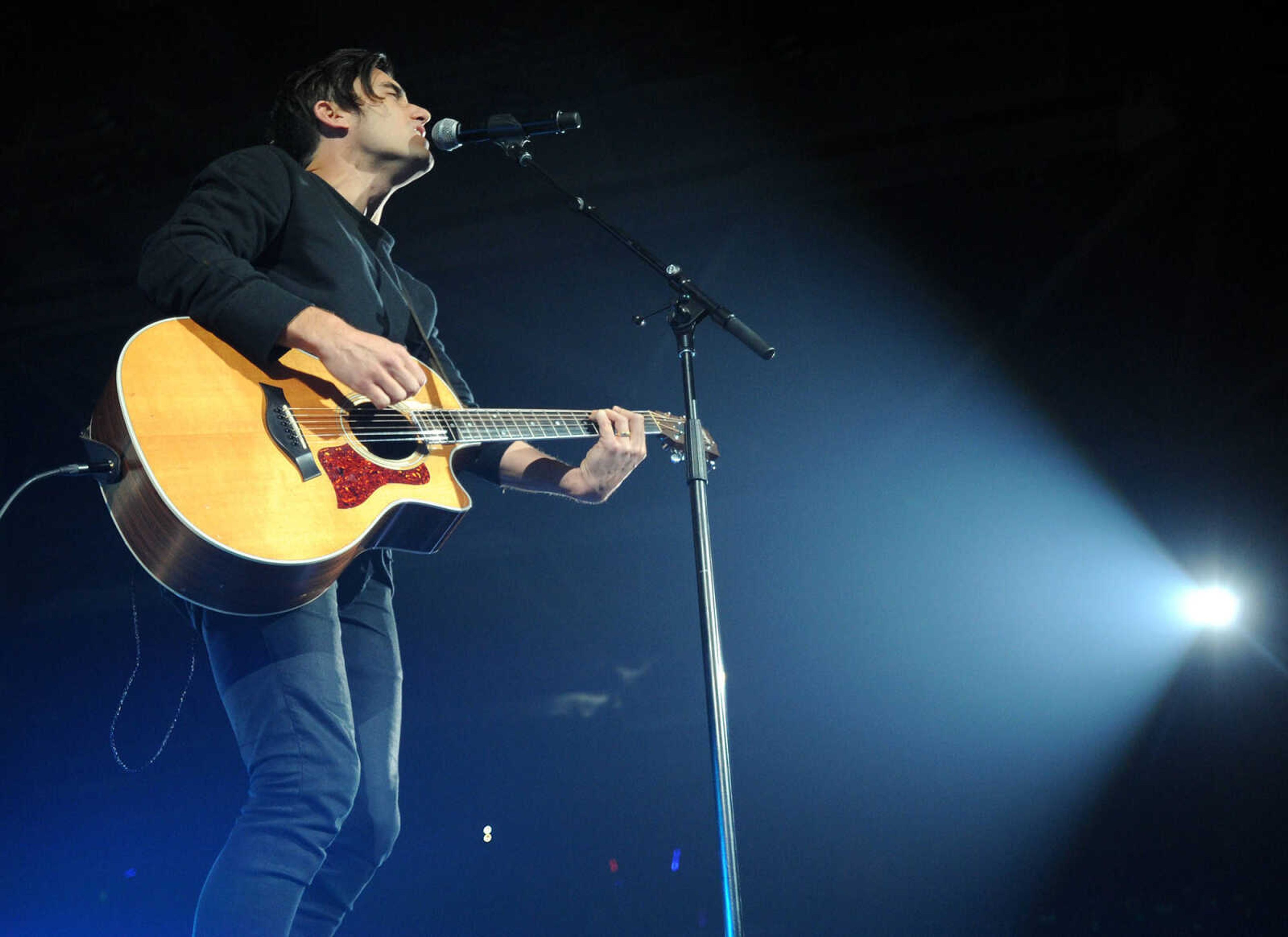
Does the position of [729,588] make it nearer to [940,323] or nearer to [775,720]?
[775,720]

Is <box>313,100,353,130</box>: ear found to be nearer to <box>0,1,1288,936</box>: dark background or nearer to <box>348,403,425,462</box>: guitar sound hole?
<box>348,403,425,462</box>: guitar sound hole

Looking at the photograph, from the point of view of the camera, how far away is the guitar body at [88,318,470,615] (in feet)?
5.31

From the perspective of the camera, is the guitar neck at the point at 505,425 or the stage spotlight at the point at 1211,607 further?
the stage spotlight at the point at 1211,607

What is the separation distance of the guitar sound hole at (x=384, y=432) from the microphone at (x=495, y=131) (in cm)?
67

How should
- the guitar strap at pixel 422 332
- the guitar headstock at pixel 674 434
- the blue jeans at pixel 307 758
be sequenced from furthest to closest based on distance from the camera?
the guitar headstock at pixel 674 434 < the guitar strap at pixel 422 332 < the blue jeans at pixel 307 758

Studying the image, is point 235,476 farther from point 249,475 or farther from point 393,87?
point 393,87

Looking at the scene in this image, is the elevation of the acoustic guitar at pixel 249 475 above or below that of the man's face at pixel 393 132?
below

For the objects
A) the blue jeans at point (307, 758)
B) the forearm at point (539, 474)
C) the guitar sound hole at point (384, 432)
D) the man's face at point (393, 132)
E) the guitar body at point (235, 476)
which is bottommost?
the blue jeans at point (307, 758)

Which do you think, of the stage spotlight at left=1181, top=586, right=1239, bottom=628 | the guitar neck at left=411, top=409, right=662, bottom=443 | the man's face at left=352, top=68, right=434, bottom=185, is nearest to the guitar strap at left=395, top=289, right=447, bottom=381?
the guitar neck at left=411, top=409, right=662, bottom=443

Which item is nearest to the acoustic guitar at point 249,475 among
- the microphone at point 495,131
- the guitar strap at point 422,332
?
the guitar strap at point 422,332

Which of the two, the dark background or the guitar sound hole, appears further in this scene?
the dark background

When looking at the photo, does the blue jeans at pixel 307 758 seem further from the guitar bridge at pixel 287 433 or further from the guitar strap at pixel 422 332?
the guitar strap at pixel 422 332

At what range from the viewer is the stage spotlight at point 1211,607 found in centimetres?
448

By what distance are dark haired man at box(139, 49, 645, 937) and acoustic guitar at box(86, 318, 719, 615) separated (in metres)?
0.08
